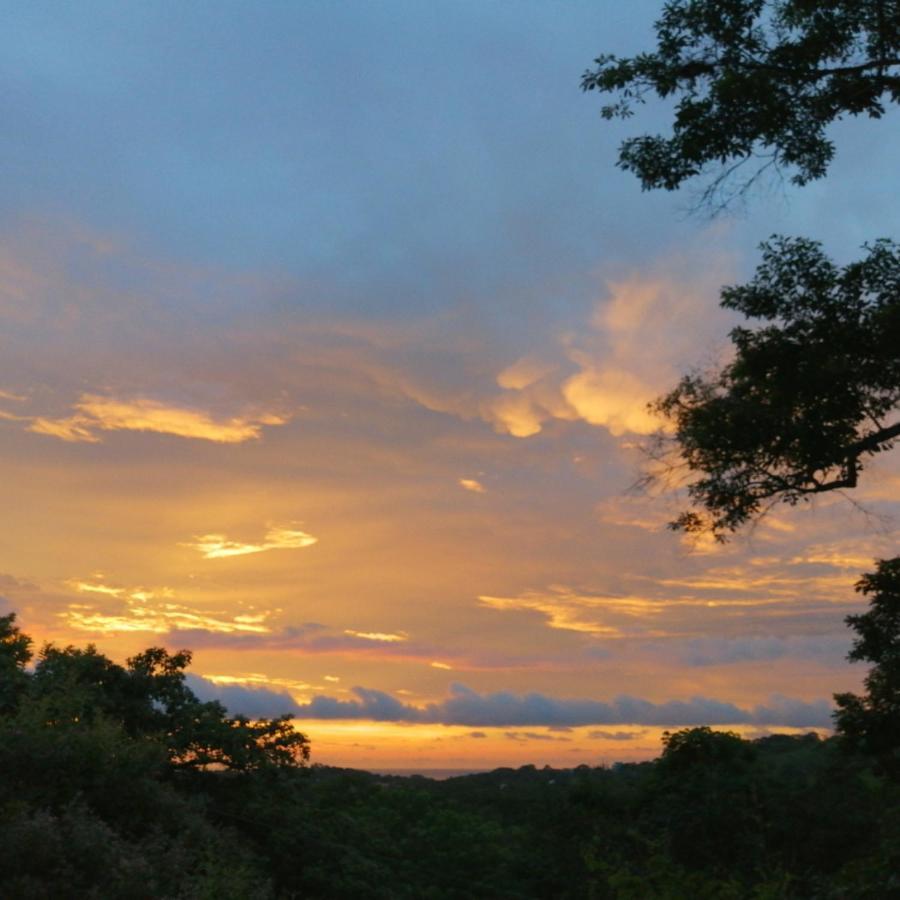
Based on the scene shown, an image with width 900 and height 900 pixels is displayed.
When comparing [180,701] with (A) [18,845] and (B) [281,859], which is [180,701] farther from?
(A) [18,845]

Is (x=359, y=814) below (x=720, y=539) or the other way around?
below

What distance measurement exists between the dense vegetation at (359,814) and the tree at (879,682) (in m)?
0.03

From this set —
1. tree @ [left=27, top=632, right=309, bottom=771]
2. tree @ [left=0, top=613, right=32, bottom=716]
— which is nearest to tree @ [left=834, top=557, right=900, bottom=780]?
tree @ [left=27, top=632, right=309, bottom=771]

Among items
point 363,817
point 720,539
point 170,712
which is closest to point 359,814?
point 363,817

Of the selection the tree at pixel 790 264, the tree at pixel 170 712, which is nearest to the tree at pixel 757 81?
the tree at pixel 790 264

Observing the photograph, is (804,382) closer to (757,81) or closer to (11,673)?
→ (757,81)

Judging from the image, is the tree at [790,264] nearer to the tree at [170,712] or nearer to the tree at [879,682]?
the tree at [879,682]

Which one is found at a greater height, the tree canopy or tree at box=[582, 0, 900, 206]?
tree at box=[582, 0, 900, 206]

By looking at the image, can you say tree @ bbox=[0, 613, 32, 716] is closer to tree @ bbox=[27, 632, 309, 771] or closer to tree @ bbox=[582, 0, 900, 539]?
tree @ bbox=[27, 632, 309, 771]

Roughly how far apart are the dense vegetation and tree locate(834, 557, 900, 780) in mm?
34

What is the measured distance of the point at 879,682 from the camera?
21.0 meters

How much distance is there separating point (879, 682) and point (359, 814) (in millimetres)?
14933

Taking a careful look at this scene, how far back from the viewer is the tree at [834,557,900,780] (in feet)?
68.1

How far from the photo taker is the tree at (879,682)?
20.8 m
